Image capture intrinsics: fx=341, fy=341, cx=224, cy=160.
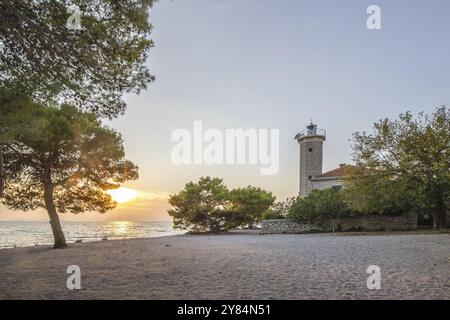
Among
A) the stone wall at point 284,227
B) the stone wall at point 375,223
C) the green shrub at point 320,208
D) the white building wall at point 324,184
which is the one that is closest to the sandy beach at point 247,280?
the green shrub at point 320,208

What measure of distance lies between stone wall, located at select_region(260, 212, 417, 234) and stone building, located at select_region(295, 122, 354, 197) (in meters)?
9.48

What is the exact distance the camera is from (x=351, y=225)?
93.0 ft

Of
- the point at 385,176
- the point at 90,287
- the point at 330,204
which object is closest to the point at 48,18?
the point at 90,287

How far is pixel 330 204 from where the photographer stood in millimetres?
28000

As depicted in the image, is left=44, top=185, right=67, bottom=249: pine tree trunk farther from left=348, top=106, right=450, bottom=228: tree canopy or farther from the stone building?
the stone building

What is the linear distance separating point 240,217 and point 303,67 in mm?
20642

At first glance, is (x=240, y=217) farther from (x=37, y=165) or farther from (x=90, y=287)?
(x=90, y=287)

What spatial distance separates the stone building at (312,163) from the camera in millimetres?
38594

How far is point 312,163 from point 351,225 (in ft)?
43.4

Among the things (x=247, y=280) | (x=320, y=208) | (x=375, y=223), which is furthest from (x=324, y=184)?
(x=247, y=280)

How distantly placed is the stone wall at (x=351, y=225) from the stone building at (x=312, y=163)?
373 inches

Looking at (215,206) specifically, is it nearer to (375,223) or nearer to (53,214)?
(375,223)

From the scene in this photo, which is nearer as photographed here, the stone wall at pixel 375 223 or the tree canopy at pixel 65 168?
the tree canopy at pixel 65 168

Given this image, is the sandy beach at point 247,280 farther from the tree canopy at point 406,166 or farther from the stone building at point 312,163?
the stone building at point 312,163
